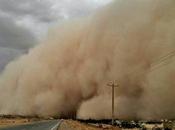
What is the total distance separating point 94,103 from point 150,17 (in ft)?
53.7

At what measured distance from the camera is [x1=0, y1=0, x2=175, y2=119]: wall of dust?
45125 millimetres

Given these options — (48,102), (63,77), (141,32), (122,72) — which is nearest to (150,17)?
(141,32)

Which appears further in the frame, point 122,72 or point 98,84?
point 98,84

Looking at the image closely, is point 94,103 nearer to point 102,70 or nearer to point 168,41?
point 102,70

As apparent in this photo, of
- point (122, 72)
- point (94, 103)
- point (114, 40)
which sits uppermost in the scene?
point (114, 40)

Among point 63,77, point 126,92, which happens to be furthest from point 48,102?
point 126,92

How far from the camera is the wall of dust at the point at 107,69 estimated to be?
45.1 m

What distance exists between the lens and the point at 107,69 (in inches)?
2213

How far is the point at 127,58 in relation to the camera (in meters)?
50.7

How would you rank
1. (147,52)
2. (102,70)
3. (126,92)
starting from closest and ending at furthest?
1. (147,52)
2. (126,92)
3. (102,70)

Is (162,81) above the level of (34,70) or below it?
below

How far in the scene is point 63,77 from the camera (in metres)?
65.3

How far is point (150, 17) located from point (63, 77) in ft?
72.7

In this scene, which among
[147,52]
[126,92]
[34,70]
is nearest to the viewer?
[147,52]
